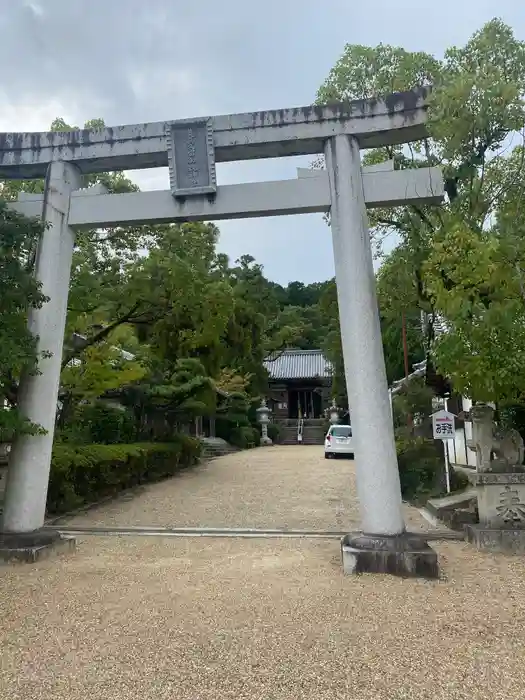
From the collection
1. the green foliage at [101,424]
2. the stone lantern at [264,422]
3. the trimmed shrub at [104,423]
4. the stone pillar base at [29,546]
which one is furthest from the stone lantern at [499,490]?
the stone lantern at [264,422]

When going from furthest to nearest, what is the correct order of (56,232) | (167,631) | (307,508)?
(307,508) < (56,232) < (167,631)

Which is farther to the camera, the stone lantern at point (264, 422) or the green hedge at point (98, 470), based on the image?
the stone lantern at point (264, 422)

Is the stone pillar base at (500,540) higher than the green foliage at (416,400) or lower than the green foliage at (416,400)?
lower

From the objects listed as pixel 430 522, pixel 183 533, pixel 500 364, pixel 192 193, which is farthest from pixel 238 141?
pixel 430 522

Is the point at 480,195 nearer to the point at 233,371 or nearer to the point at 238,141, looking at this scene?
the point at 238,141

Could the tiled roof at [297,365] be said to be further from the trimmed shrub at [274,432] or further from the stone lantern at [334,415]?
the stone lantern at [334,415]

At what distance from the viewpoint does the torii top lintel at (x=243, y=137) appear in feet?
21.4

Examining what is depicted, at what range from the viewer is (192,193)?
21.9ft

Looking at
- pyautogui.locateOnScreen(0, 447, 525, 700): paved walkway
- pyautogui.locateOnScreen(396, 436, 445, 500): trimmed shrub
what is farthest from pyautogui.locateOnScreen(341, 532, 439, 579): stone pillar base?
pyautogui.locateOnScreen(396, 436, 445, 500): trimmed shrub

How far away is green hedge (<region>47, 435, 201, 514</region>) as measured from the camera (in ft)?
31.7

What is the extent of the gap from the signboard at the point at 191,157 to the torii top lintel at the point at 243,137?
10 cm

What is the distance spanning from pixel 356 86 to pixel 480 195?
2.74 m

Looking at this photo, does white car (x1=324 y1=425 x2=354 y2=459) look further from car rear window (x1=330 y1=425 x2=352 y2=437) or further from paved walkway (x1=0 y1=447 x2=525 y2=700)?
paved walkway (x1=0 y1=447 x2=525 y2=700)

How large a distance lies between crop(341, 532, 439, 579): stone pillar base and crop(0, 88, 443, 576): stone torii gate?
4cm
